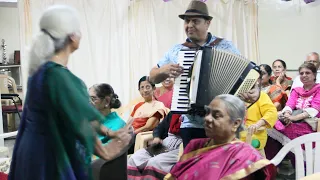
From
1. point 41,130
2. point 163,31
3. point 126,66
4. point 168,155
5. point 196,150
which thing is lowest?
point 168,155

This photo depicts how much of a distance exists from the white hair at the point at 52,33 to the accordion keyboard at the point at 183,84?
0.86 meters

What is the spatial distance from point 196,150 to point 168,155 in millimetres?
923

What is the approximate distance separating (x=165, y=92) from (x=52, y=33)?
124 inches

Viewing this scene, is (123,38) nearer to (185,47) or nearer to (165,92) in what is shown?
(165,92)

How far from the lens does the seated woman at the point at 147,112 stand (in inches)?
159

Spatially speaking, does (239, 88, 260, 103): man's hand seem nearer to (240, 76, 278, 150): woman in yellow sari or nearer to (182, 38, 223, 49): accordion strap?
(182, 38, 223, 49): accordion strap

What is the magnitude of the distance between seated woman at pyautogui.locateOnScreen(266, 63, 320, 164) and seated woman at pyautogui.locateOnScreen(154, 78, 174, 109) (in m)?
1.12

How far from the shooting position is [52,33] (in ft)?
5.04

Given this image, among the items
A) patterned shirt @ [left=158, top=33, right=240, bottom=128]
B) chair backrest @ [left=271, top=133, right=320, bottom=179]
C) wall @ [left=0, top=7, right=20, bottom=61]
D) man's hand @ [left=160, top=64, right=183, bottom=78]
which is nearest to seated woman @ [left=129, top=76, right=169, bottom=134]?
patterned shirt @ [left=158, top=33, right=240, bottom=128]

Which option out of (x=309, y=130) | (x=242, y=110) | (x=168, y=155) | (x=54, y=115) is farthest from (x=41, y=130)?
(x=309, y=130)

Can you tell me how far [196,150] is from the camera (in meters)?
2.09

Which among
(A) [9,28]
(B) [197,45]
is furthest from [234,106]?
(A) [9,28]

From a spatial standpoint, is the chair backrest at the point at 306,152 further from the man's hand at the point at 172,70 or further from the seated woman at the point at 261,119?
the man's hand at the point at 172,70

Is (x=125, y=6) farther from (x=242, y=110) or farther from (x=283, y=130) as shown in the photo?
(x=242, y=110)
